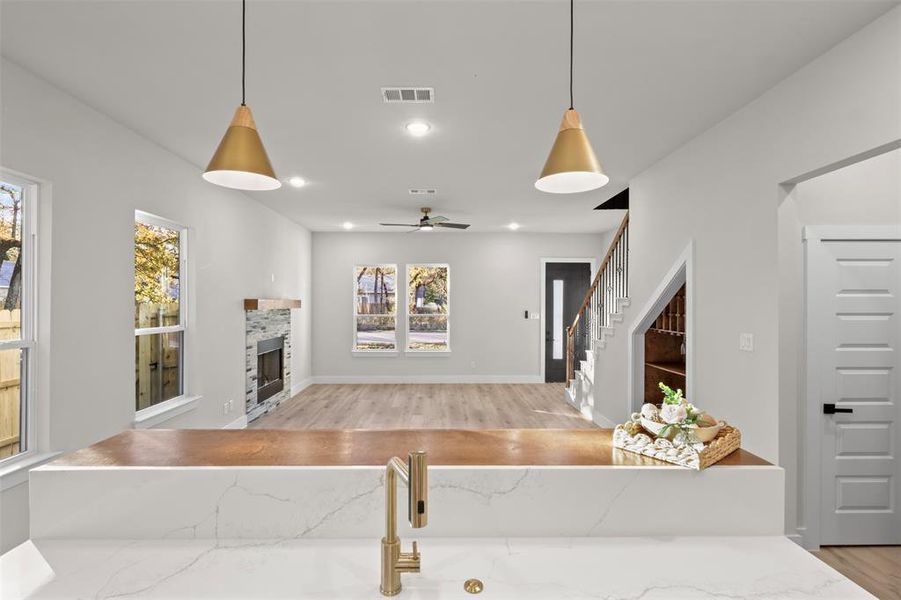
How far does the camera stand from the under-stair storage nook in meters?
4.86

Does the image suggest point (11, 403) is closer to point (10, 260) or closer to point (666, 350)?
point (10, 260)

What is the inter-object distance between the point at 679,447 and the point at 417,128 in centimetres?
276

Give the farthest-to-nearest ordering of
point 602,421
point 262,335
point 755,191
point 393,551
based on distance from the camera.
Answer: point 262,335 → point 602,421 → point 755,191 → point 393,551

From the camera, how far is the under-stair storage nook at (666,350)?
4859 millimetres

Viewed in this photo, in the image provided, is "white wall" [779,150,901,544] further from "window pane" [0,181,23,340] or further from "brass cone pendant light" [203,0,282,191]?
"window pane" [0,181,23,340]

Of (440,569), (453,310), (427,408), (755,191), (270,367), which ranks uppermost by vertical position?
(755,191)

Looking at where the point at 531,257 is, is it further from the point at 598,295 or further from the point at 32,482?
the point at 32,482

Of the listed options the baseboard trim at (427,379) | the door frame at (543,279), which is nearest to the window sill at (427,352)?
the baseboard trim at (427,379)

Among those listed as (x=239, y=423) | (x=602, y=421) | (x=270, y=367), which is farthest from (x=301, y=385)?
(x=602, y=421)

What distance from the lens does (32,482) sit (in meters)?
1.33

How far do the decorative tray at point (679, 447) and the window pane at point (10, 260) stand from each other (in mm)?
3130

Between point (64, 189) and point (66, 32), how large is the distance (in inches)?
38.8


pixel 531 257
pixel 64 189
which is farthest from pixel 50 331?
pixel 531 257

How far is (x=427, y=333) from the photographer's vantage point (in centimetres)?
852
